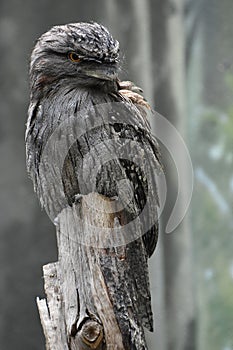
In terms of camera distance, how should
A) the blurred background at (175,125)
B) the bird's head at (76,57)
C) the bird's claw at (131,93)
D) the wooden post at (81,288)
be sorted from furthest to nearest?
the blurred background at (175,125) → the bird's claw at (131,93) → the bird's head at (76,57) → the wooden post at (81,288)

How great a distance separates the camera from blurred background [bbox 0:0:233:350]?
14.4 ft

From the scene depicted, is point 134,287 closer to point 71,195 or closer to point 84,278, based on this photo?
point 84,278

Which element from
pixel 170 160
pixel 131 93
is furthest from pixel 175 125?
pixel 131 93

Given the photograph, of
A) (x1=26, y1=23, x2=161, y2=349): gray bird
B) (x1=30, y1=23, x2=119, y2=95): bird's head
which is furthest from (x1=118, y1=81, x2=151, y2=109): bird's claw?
(x1=30, y1=23, x2=119, y2=95): bird's head

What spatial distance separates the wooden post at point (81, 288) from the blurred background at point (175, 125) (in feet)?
5.58

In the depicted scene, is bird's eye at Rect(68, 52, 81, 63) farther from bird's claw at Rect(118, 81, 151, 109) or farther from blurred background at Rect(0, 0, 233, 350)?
blurred background at Rect(0, 0, 233, 350)

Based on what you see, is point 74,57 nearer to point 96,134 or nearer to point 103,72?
point 103,72

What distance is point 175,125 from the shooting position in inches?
175

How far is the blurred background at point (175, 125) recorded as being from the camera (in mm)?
4402

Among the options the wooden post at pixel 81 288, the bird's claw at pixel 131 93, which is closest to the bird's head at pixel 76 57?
the bird's claw at pixel 131 93

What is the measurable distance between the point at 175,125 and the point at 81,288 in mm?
2016

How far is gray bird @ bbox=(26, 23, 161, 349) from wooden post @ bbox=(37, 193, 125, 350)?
0.21 feet

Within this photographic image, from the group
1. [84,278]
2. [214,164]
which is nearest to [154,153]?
[84,278]

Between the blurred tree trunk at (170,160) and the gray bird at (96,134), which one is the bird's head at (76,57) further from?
the blurred tree trunk at (170,160)
